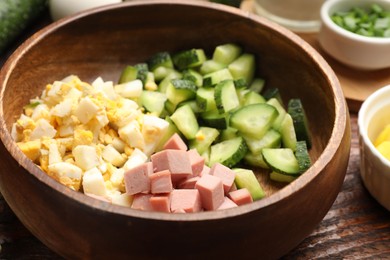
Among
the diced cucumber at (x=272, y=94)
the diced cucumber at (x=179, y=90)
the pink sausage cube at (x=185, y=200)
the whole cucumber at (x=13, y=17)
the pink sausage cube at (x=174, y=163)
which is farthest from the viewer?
the whole cucumber at (x=13, y=17)

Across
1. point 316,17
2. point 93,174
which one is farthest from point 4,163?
point 316,17

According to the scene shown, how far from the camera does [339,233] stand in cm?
189

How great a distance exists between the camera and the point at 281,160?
1.94 meters

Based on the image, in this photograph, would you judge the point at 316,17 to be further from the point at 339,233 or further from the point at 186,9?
the point at 339,233

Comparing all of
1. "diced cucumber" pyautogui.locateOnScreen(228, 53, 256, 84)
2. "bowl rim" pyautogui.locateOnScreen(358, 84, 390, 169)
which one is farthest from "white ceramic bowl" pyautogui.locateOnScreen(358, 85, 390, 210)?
"diced cucumber" pyautogui.locateOnScreen(228, 53, 256, 84)

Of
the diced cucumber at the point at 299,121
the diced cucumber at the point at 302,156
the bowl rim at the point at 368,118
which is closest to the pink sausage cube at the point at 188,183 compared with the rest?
the diced cucumber at the point at 302,156

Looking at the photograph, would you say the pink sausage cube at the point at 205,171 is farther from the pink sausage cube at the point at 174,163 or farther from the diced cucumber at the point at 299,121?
the diced cucumber at the point at 299,121

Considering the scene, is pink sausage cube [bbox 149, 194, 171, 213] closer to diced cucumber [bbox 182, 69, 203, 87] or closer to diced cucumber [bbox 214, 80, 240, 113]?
diced cucumber [bbox 214, 80, 240, 113]

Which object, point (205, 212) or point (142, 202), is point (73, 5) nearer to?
point (142, 202)

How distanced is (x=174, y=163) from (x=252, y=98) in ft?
1.67

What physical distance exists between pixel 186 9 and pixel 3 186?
39.9 inches

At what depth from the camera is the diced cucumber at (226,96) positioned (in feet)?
6.75

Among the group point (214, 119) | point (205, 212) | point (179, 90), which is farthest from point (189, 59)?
point (205, 212)

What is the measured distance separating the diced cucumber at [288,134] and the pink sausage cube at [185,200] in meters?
0.47
